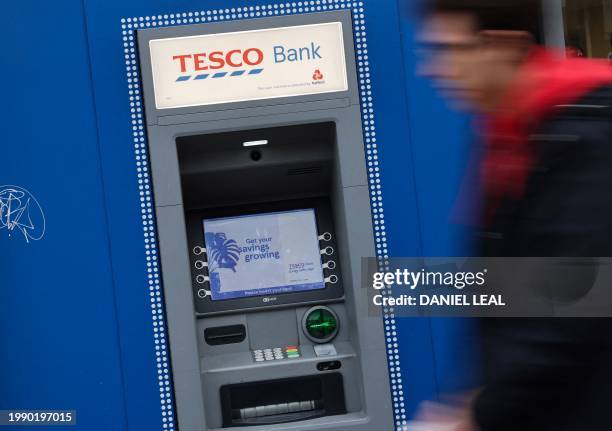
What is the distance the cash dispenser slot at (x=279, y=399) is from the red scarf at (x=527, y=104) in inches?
109

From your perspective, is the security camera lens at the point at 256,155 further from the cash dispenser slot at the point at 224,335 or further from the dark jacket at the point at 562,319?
the dark jacket at the point at 562,319

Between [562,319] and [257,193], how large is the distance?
3.02 meters

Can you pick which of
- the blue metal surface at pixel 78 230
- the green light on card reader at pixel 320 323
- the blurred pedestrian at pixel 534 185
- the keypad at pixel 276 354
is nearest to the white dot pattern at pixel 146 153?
the blue metal surface at pixel 78 230

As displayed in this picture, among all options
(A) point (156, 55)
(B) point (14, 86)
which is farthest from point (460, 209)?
(B) point (14, 86)

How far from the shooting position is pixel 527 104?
4.95 ft

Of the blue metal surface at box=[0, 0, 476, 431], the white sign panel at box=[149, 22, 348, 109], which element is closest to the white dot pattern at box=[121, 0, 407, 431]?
the blue metal surface at box=[0, 0, 476, 431]

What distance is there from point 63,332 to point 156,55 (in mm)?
1294

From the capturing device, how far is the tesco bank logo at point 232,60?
4258 mm

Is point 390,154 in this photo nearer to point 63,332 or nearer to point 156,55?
point 156,55

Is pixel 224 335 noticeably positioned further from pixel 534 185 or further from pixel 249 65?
pixel 534 185

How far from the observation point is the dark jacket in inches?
55.6

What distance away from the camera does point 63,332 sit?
172 inches

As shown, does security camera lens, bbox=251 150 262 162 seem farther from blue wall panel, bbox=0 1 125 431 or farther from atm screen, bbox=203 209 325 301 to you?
blue wall panel, bbox=0 1 125 431

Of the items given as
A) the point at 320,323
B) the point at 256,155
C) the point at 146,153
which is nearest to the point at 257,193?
the point at 256,155
